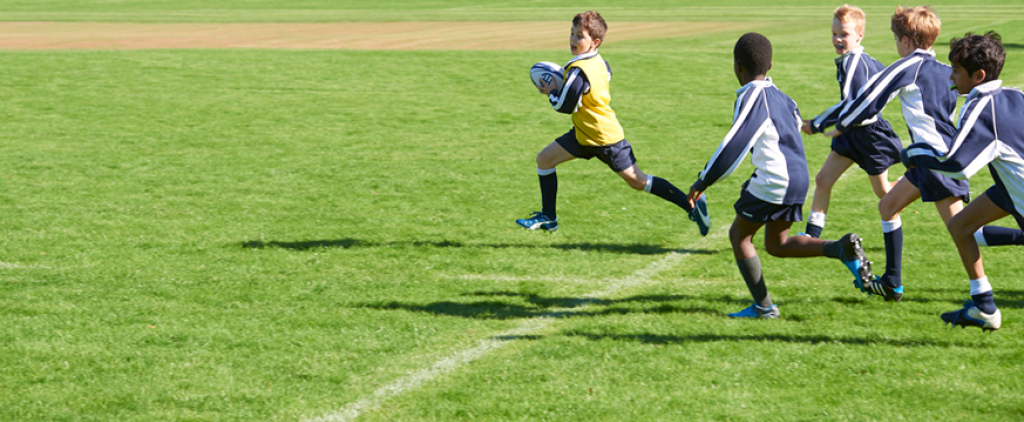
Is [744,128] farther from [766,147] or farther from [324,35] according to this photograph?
[324,35]

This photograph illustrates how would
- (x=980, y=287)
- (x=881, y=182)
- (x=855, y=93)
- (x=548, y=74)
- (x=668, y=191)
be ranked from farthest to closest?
(x=668, y=191) → (x=548, y=74) → (x=881, y=182) → (x=855, y=93) → (x=980, y=287)

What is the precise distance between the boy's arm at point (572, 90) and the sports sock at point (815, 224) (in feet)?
6.53

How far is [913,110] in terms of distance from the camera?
582cm

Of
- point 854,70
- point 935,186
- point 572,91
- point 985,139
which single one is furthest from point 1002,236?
point 572,91

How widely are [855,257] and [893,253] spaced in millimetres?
588

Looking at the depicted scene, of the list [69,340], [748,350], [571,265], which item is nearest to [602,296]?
[571,265]

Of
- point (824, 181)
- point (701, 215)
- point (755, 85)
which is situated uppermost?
point (755, 85)

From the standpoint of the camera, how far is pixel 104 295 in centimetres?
626

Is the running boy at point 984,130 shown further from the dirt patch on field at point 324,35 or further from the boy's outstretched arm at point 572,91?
the dirt patch on field at point 324,35

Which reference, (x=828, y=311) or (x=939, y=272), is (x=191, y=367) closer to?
(x=828, y=311)

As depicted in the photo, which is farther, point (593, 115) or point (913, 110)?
point (593, 115)

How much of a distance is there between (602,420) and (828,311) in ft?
6.86

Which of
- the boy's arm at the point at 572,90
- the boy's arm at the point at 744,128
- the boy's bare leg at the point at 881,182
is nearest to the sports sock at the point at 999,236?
the boy's bare leg at the point at 881,182

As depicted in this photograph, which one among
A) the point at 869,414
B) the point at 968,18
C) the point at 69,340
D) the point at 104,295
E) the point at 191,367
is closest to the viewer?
the point at 869,414
